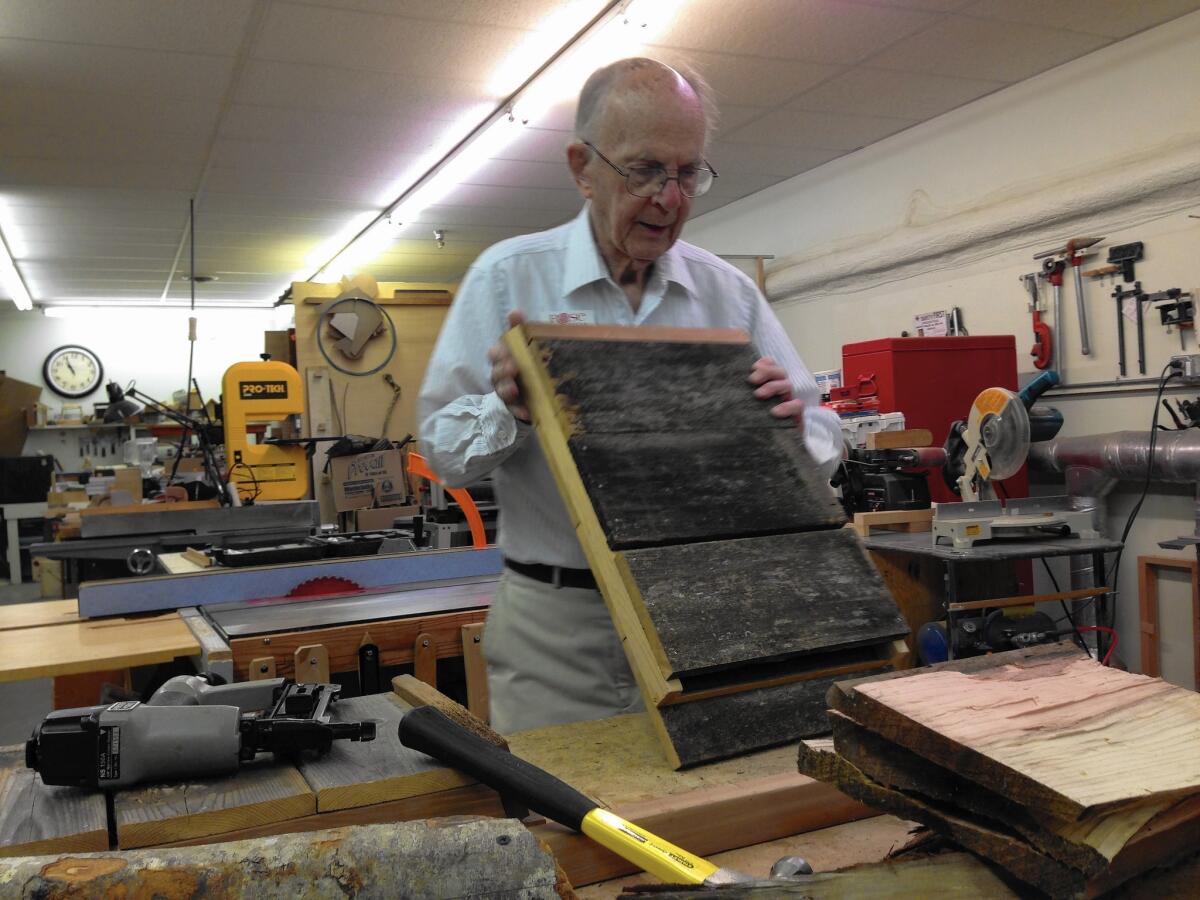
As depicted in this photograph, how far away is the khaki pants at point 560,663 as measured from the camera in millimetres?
1409

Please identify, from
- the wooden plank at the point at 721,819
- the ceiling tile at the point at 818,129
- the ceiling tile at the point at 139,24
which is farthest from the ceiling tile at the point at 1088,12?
the wooden plank at the point at 721,819

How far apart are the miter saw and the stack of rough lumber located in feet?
8.83

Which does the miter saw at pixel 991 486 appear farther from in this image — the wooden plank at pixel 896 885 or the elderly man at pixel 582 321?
the wooden plank at pixel 896 885

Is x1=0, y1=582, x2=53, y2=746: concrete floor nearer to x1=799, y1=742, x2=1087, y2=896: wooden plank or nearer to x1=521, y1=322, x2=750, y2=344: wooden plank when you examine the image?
x1=521, y1=322, x2=750, y2=344: wooden plank

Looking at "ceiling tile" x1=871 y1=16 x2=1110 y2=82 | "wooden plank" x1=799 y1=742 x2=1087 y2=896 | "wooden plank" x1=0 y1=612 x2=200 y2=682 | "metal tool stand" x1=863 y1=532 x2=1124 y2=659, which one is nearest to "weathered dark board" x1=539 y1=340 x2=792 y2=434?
"wooden plank" x1=799 y1=742 x2=1087 y2=896

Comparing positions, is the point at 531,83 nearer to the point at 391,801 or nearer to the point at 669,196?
the point at 669,196

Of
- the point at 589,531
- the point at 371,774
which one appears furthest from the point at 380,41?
the point at 371,774

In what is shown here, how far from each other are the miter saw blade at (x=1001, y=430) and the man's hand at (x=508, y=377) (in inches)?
113

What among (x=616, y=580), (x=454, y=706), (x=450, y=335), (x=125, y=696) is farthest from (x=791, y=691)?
(x=125, y=696)

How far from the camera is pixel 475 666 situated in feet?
7.06

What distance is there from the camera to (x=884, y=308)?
215 inches

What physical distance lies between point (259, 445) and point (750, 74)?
9.13ft

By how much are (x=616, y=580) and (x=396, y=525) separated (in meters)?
3.31

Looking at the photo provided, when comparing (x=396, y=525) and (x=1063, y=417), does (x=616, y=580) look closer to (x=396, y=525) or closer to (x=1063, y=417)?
(x=396, y=525)
